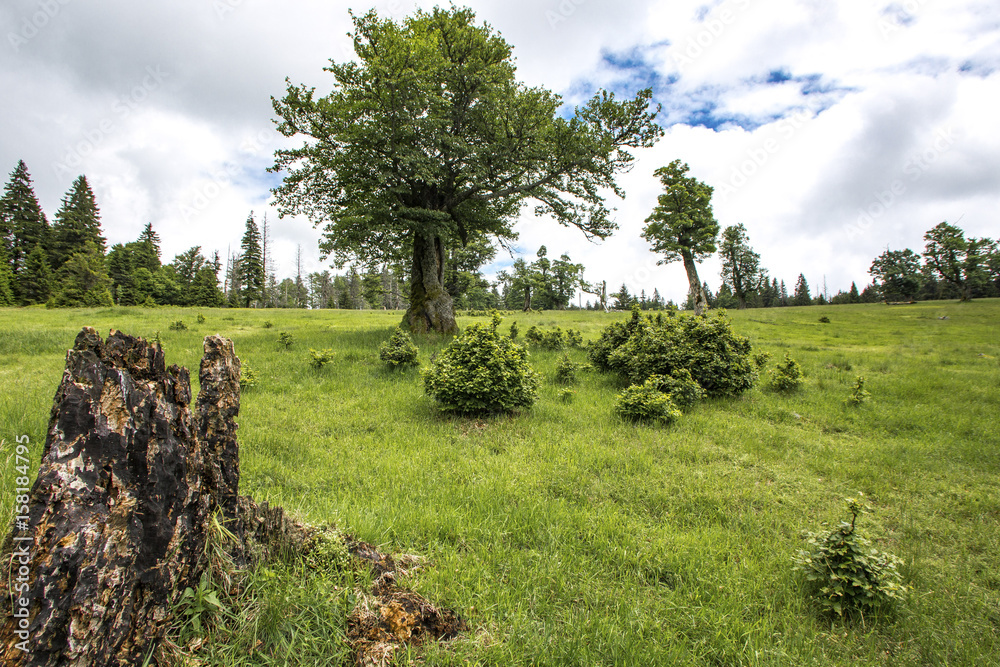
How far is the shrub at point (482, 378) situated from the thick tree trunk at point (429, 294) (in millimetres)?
8077

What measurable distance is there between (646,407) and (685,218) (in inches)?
1212

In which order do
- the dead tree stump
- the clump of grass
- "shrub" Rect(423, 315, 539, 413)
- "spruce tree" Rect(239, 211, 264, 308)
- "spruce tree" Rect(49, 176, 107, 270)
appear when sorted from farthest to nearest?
"spruce tree" Rect(239, 211, 264, 308), "spruce tree" Rect(49, 176, 107, 270), the clump of grass, "shrub" Rect(423, 315, 539, 413), the dead tree stump

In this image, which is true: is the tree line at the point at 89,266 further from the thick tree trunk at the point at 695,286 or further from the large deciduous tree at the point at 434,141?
the thick tree trunk at the point at 695,286

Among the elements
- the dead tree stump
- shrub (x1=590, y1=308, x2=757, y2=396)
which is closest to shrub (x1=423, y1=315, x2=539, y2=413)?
shrub (x1=590, y1=308, x2=757, y2=396)

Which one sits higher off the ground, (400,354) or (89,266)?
(89,266)

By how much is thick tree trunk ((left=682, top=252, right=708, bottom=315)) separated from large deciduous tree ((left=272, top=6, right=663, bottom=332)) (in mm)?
17855

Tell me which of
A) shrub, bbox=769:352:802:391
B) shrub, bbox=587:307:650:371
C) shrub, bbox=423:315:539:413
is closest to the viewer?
shrub, bbox=423:315:539:413

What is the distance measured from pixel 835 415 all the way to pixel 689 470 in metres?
5.33

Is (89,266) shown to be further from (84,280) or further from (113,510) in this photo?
(113,510)

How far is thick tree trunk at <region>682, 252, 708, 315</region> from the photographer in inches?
1204

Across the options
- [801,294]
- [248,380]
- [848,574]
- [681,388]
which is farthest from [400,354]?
[801,294]

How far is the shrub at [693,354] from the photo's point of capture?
9406mm

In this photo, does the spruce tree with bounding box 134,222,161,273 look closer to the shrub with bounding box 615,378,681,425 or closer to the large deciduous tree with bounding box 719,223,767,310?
the shrub with bounding box 615,378,681,425

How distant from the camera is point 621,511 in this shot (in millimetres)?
4438
